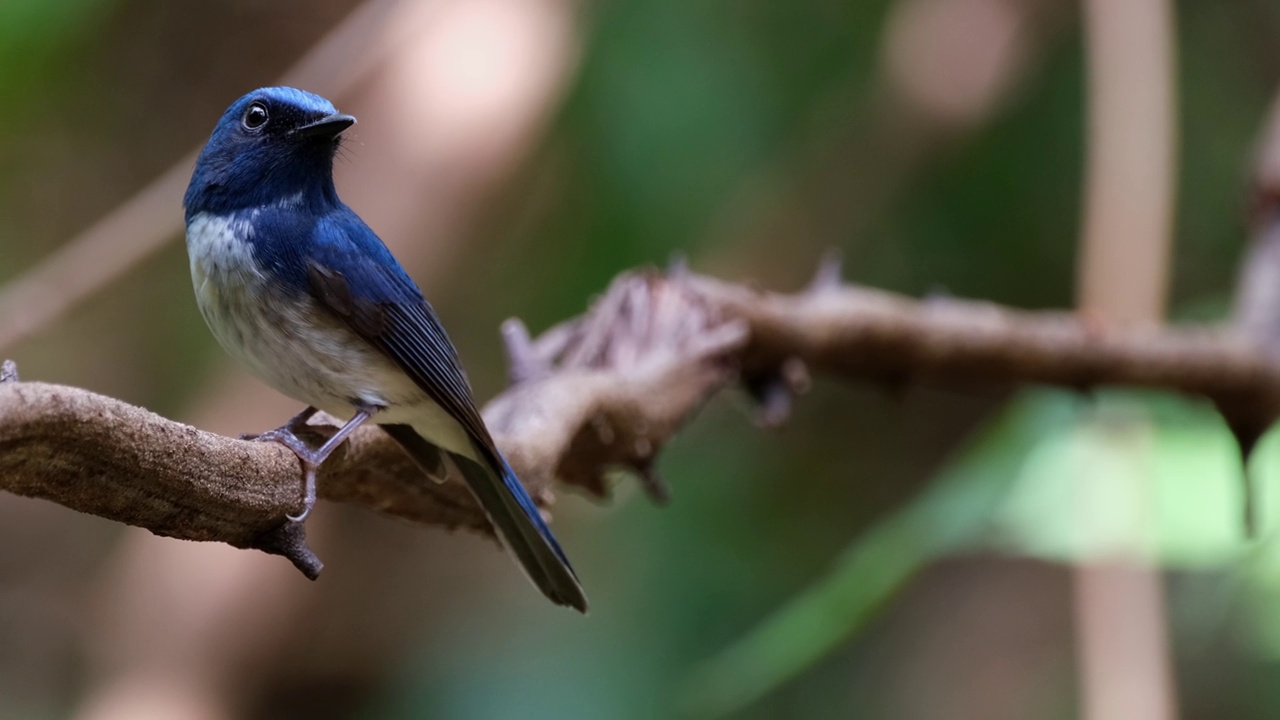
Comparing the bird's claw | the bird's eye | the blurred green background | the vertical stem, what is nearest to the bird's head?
the bird's eye

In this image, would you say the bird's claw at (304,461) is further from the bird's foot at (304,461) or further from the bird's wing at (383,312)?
the bird's wing at (383,312)

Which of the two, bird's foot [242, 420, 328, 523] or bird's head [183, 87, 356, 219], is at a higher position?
bird's head [183, 87, 356, 219]

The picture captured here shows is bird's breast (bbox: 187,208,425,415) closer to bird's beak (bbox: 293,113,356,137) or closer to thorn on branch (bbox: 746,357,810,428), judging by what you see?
bird's beak (bbox: 293,113,356,137)

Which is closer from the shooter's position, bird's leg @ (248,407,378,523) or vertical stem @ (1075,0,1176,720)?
bird's leg @ (248,407,378,523)

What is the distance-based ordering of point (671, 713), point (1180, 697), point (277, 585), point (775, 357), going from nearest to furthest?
1. point (775, 357)
2. point (277, 585)
3. point (671, 713)
4. point (1180, 697)

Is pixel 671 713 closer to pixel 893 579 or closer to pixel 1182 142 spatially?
pixel 893 579

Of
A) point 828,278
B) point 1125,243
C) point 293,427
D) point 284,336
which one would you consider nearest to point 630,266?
point 828,278

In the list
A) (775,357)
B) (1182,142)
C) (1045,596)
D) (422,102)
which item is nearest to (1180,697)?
(1045,596)
